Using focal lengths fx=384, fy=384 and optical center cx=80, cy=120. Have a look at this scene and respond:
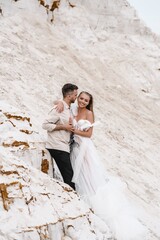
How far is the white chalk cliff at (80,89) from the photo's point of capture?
4.23 metres

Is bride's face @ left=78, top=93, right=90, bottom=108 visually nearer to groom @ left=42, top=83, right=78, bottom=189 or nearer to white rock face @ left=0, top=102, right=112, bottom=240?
groom @ left=42, top=83, right=78, bottom=189

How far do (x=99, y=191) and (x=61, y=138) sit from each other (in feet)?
3.14

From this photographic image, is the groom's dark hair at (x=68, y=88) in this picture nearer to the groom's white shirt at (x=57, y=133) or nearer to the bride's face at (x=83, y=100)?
the bride's face at (x=83, y=100)

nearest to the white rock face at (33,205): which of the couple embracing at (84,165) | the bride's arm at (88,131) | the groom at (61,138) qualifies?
the groom at (61,138)

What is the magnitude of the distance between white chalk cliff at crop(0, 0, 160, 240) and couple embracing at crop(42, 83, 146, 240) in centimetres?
31

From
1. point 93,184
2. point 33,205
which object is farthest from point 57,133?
point 33,205

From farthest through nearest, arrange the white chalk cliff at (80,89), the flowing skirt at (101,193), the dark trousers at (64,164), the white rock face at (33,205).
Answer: the dark trousers at (64,164) → the flowing skirt at (101,193) → the white chalk cliff at (80,89) → the white rock face at (33,205)

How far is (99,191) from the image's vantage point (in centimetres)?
559

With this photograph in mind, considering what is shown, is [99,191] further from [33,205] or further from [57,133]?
[33,205]

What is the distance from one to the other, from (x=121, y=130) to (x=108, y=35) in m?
6.87

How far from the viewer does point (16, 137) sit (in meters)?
5.34

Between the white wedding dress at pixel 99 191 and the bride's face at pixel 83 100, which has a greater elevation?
the bride's face at pixel 83 100

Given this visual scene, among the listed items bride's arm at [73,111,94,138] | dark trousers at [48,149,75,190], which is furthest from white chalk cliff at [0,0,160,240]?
bride's arm at [73,111,94,138]

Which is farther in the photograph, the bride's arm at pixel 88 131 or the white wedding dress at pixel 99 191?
the bride's arm at pixel 88 131
